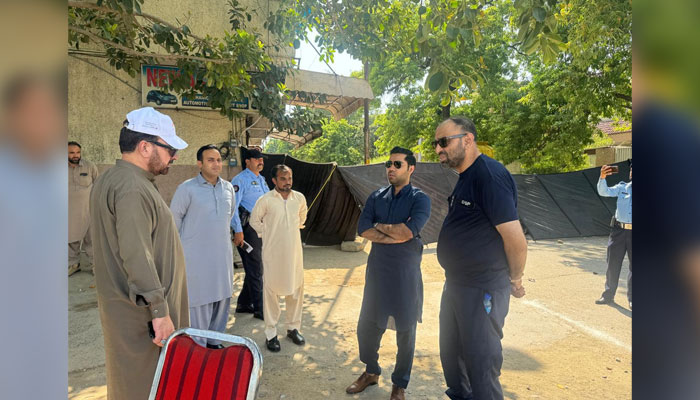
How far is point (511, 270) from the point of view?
249 cm

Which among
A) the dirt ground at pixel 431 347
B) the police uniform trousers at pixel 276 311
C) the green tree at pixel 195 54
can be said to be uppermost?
the green tree at pixel 195 54

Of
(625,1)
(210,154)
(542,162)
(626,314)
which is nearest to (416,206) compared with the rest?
(210,154)

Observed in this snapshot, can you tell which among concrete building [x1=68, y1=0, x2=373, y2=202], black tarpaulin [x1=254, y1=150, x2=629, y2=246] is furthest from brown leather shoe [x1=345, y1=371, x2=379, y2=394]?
black tarpaulin [x1=254, y1=150, x2=629, y2=246]

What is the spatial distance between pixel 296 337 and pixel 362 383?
1162mm

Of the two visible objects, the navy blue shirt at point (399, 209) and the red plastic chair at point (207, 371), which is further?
the navy blue shirt at point (399, 209)

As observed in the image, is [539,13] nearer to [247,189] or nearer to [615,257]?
[247,189]

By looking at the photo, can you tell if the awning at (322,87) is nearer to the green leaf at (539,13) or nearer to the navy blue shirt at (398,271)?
the navy blue shirt at (398,271)

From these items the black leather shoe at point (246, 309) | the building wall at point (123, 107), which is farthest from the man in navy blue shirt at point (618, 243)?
the building wall at point (123, 107)

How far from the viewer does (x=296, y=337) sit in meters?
4.21

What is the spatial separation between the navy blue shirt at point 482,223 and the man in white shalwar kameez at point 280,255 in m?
1.96

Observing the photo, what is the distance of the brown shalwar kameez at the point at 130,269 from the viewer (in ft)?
6.57

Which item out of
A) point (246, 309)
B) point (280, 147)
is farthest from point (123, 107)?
point (280, 147)
